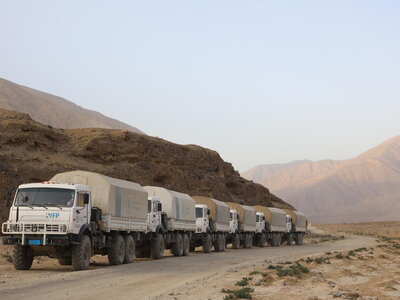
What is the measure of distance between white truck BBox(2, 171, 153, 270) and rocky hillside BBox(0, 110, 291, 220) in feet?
109

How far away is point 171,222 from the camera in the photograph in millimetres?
34344

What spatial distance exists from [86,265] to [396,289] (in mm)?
11395

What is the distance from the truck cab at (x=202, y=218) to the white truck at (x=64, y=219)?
14275 millimetres

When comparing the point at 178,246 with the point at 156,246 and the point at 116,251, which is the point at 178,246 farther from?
the point at 116,251

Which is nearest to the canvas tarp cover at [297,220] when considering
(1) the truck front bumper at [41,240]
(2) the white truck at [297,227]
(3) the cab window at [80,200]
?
(2) the white truck at [297,227]

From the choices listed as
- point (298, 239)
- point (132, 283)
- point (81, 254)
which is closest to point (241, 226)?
point (298, 239)

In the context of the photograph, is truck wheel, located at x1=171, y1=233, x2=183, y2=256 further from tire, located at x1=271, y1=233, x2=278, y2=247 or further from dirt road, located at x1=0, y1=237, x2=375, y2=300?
tire, located at x1=271, y1=233, x2=278, y2=247

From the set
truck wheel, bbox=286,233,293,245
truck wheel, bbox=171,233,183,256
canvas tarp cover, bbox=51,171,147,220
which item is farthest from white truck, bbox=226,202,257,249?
canvas tarp cover, bbox=51,171,147,220

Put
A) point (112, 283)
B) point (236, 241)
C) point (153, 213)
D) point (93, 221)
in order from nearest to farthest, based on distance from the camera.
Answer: point (112, 283)
point (93, 221)
point (153, 213)
point (236, 241)

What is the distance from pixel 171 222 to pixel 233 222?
14.3 meters

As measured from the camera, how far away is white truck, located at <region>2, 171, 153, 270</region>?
2314 centimetres

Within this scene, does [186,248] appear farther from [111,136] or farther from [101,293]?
[111,136]

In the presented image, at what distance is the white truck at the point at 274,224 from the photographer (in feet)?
188

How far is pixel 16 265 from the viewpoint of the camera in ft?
78.7
